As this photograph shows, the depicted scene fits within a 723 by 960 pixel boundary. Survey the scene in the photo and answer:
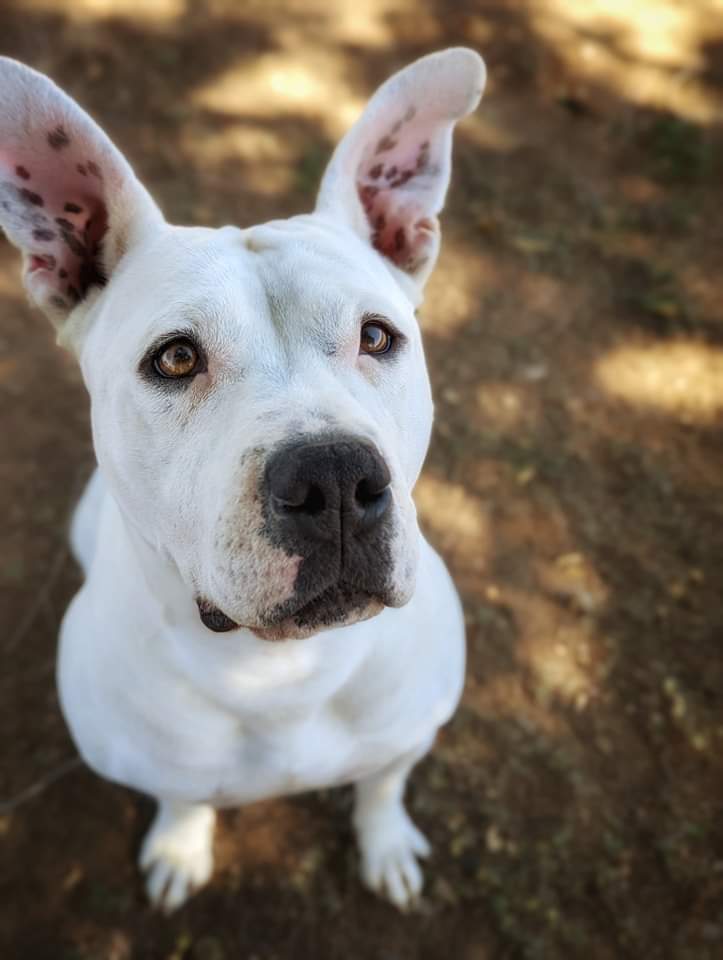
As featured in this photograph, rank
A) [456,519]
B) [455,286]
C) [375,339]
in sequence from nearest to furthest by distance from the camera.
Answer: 1. [375,339]
2. [456,519]
3. [455,286]

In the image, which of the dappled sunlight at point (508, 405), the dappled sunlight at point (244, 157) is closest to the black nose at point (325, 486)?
the dappled sunlight at point (508, 405)

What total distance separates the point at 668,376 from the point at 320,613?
10.8 feet

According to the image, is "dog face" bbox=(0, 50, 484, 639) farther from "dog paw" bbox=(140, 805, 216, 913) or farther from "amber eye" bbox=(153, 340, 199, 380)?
"dog paw" bbox=(140, 805, 216, 913)

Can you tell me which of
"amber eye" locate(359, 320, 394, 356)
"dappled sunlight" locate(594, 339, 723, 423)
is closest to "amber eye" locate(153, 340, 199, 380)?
"amber eye" locate(359, 320, 394, 356)

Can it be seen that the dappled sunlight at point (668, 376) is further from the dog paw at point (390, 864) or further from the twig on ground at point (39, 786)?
the twig on ground at point (39, 786)

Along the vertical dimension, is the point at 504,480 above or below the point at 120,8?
below

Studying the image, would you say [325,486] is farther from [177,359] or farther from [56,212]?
[56,212]

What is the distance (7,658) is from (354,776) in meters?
1.73

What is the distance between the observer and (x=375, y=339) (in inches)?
70.2

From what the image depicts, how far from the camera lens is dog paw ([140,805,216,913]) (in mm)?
2867

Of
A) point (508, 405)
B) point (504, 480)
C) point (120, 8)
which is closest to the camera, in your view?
point (504, 480)

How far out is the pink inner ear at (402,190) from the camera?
1994 mm

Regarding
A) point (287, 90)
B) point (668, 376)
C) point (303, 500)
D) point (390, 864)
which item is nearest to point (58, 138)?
point (303, 500)

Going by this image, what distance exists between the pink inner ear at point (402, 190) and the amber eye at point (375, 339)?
45cm
